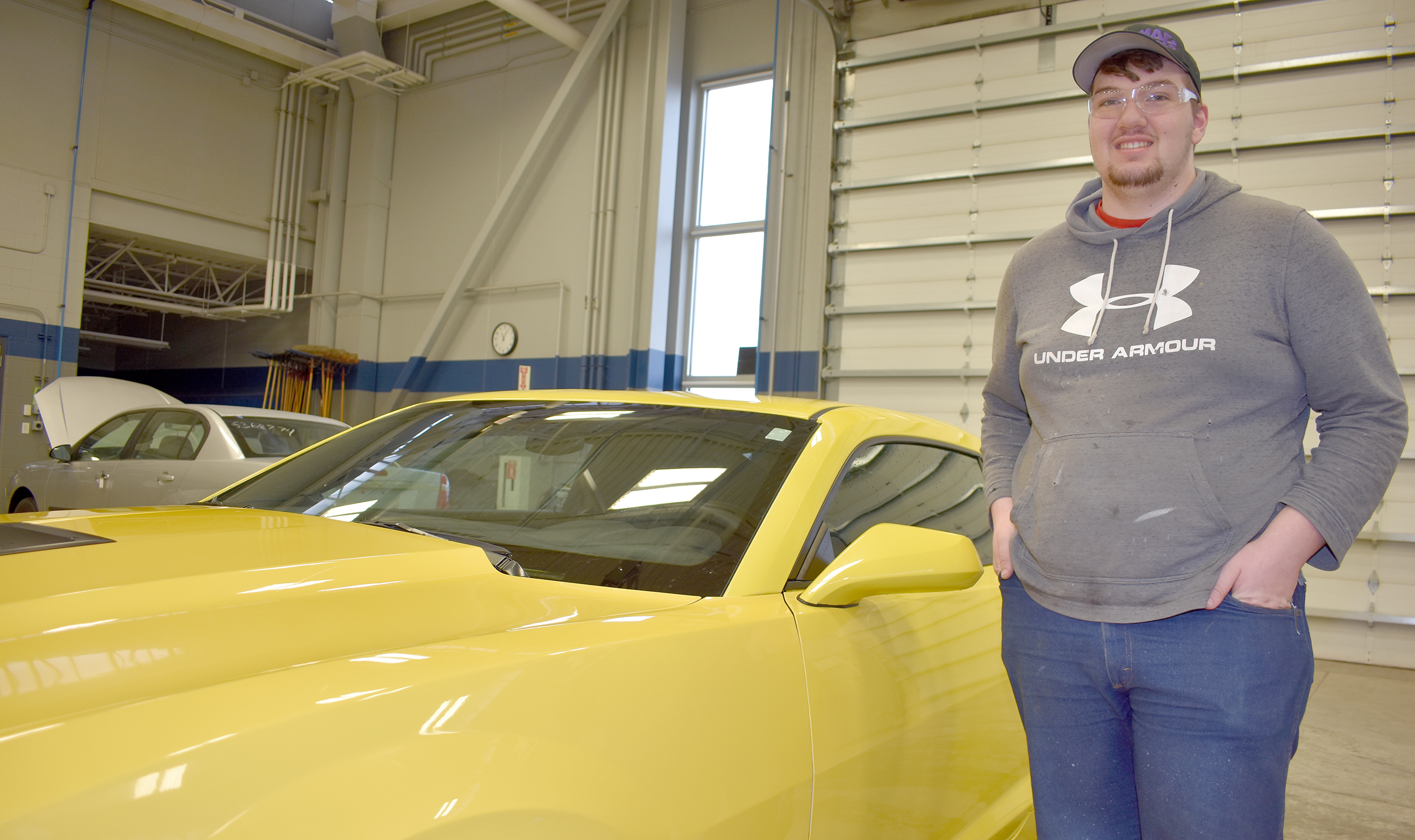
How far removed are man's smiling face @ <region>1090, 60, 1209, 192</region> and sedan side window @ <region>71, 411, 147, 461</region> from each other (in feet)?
22.9

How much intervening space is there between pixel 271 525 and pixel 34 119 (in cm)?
1330

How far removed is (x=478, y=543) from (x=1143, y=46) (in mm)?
1311

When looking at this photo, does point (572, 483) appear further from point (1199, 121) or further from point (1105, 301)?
point (1199, 121)

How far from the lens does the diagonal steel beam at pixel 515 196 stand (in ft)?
37.4

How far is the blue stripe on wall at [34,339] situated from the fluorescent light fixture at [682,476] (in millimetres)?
12777

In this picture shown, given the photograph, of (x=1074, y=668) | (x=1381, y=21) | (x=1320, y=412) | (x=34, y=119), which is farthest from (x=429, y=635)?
(x=34, y=119)

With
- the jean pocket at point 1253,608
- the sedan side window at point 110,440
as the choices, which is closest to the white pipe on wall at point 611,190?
the sedan side window at point 110,440

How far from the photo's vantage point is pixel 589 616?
1250 millimetres

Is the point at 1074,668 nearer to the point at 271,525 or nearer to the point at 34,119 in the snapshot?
the point at 271,525

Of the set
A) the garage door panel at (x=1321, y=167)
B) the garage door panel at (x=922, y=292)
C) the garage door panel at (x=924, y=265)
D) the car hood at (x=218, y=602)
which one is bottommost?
the car hood at (x=218, y=602)

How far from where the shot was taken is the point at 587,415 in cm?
206

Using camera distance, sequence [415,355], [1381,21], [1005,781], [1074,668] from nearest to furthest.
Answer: [1074,668]
[1005,781]
[1381,21]
[415,355]

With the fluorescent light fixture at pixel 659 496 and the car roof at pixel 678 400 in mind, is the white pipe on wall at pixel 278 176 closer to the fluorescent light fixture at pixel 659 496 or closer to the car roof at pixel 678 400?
the car roof at pixel 678 400

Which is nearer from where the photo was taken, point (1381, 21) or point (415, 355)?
point (1381, 21)
